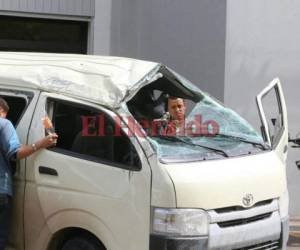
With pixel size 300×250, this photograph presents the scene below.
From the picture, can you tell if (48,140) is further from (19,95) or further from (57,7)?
(57,7)

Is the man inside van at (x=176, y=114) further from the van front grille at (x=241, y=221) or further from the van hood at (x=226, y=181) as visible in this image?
the van front grille at (x=241, y=221)

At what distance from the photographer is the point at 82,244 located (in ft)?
15.0

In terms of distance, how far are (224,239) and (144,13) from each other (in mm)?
5992

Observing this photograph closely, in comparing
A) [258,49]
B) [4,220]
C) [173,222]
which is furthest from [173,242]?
[258,49]

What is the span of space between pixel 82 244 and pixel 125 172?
2.18 feet

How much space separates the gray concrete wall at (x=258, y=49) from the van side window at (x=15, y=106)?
3.91 m

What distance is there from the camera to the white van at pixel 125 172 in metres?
4.30

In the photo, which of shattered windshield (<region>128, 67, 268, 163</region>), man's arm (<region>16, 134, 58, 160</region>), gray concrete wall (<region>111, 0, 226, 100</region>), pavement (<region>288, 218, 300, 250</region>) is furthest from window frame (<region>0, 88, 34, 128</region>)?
gray concrete wall (<region>111, 0, 226, 100</region>)

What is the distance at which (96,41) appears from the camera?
1070 cm

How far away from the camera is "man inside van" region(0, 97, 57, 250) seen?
4.77 metres

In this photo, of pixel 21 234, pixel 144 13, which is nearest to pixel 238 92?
pixel 144 13

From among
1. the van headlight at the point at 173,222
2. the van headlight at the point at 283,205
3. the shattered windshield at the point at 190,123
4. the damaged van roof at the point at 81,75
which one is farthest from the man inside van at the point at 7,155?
the van headlight at the point at 283,205

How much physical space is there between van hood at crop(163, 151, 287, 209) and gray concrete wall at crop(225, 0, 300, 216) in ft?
11.7

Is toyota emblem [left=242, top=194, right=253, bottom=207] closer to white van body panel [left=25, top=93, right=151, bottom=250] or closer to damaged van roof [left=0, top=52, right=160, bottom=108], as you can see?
white van body panel [left=25, top=93, right=151, bottom=250]
